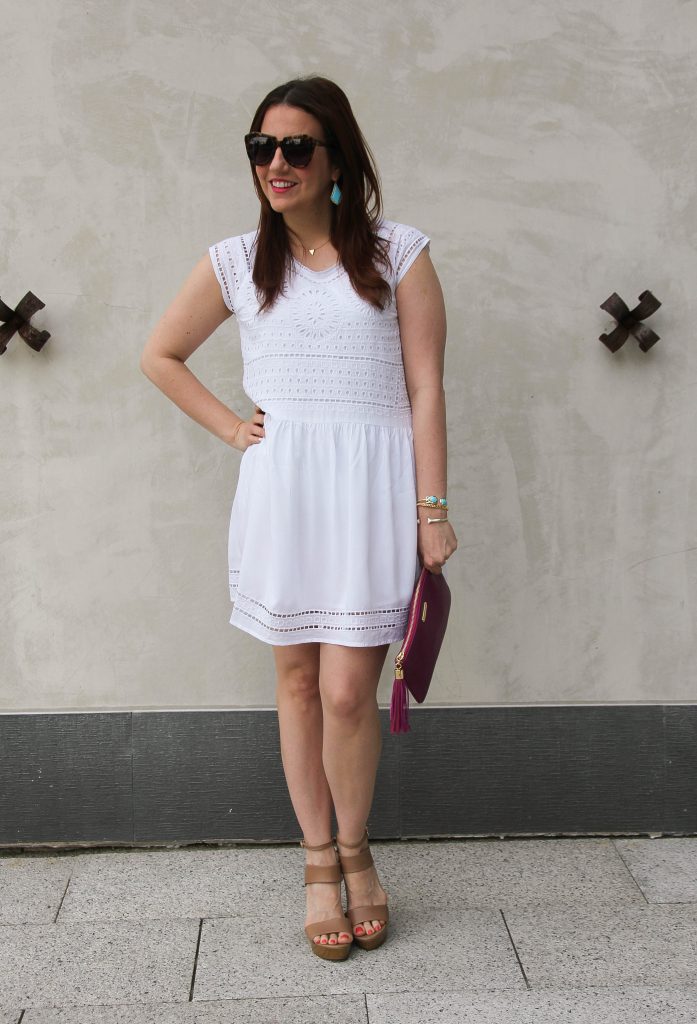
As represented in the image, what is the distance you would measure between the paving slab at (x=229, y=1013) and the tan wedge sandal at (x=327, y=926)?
16 centimetres

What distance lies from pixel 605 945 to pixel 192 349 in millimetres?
1822

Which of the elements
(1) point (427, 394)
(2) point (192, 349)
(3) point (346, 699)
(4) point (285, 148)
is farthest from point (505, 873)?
(4) point (285, 148)

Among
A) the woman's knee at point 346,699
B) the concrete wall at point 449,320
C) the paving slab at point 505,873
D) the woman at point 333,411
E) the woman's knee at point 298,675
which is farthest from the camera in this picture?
the concrete wall at point 449,320

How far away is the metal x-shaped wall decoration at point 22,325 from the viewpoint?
3.38 metres

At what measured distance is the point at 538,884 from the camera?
3.30m

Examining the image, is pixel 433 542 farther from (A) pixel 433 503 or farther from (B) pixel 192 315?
(B) pixel 192 315

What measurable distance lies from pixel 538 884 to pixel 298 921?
69 centimetres

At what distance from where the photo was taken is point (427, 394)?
9.27 ft

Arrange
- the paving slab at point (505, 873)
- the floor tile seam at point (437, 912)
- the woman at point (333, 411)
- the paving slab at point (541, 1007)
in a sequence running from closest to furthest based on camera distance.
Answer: the paving slab at point (541, 1007)
the woman at point (333, 411)
the floor tile seam at point (437, 912)
the paving slab at point (505, 873)

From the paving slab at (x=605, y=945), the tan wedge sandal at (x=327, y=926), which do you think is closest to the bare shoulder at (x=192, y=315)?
the tan wedge sandal at (x=327, y=926)

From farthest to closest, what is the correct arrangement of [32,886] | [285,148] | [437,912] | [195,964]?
[32,886] → [437,912] → [195,964] → [285,148]

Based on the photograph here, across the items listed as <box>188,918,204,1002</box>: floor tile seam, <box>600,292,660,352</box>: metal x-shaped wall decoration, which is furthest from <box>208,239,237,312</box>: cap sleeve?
<box>188,918,204,1002</box>: floor tile seam

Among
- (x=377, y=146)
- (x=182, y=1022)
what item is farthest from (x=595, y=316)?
(x=182, y=1022)

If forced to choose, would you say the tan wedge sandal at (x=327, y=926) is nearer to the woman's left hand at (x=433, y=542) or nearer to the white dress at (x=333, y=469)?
the white dress at (x=333, y=469)
